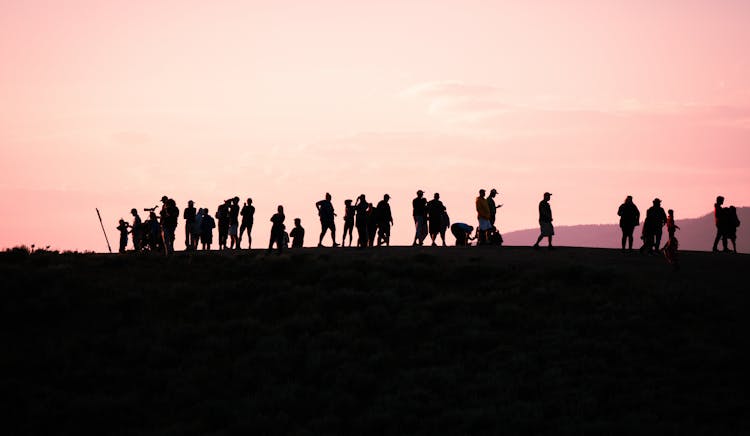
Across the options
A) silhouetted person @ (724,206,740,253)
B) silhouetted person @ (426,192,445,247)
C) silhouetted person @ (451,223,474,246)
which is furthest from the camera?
silhouetted person @ (451,223,474,246)

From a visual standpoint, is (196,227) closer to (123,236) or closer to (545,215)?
(123,236)

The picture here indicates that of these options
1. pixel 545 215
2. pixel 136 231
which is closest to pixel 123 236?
pixel 136 231

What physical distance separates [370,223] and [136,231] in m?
8.67

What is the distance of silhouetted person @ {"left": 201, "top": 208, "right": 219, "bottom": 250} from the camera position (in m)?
40.6

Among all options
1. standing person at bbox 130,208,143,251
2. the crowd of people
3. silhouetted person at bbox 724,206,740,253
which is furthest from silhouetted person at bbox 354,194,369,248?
silhouetted person at bbox 724,206,740,253

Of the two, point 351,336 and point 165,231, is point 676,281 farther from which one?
point 165,231

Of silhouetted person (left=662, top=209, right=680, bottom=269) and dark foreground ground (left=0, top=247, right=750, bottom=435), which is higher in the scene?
silhouetted person (left=662, top=209, right=680, bottom=269)

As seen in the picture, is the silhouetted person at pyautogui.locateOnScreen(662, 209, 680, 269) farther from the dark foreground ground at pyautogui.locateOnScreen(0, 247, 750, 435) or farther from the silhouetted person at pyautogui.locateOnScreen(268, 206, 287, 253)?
the silhouetted person at pyautogui.locateOnScreen(268, 206, 287, 253)

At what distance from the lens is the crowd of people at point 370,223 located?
35.0m

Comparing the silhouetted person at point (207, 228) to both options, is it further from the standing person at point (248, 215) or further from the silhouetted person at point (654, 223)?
the silhouetted person at point (654, 223)

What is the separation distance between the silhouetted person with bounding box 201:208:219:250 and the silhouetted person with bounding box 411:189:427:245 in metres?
7.74

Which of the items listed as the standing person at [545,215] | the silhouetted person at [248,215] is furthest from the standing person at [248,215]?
the standing person at [545,215]

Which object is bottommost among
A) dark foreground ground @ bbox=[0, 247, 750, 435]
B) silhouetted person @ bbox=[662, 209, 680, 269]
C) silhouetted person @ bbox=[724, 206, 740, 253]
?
dark foreground ground @ bbox=[0, 247, 750, 435]

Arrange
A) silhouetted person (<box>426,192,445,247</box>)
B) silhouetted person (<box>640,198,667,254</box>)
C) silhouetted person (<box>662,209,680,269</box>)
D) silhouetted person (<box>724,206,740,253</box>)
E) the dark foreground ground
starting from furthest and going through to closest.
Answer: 1. silhouetted person (<box>426,192,445,247</box>)
2. silhouetted person (<box>724,206,740,253</box>)
3. silhouetted person (<box>640,198,667,254</box>)
4. silhouetted person (<box>662,209,680,269</box>)
5. the dark foreground ground
